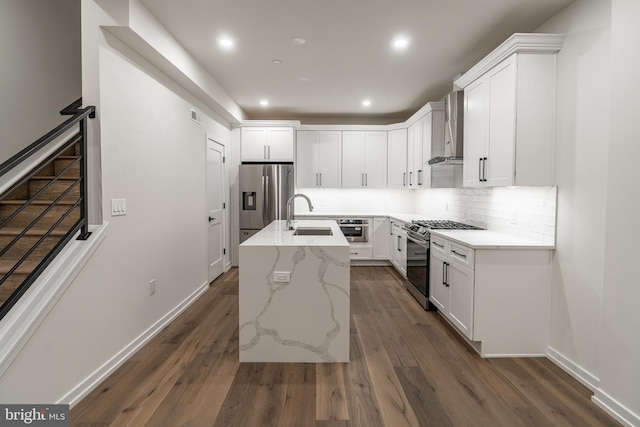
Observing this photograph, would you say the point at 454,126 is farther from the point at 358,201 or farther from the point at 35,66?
the point at 35,66

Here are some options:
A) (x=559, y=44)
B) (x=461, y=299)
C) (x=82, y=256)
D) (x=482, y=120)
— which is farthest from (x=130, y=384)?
(x=559, y=44)

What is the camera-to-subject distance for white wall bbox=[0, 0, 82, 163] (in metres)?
2.93

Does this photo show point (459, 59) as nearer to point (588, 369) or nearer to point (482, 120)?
point (482, 120)

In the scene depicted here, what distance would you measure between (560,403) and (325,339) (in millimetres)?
1567

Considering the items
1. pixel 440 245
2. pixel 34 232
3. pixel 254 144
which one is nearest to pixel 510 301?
pixel 440 245

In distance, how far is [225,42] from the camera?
10.2 feet

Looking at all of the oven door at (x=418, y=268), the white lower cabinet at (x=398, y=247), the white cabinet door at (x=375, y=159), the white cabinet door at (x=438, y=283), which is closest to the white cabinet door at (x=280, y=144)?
the white cabinet door at (x=375, y=159)

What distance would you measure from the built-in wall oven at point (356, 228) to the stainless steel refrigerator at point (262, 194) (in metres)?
1.07

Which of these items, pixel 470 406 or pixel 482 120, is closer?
pixel 470 406

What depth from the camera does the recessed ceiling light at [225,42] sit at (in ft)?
10.0

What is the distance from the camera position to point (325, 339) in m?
2.48

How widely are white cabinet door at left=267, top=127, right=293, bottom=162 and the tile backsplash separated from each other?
2.70 m

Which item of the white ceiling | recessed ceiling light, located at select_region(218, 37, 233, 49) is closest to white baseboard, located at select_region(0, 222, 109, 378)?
the white ceiling

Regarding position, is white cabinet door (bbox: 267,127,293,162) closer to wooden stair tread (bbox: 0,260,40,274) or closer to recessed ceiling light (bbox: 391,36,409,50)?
recessed ceiling light (bbox: 391,36,409,50)
